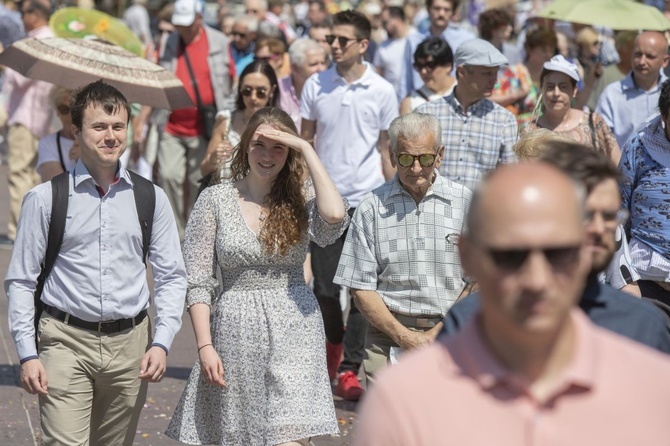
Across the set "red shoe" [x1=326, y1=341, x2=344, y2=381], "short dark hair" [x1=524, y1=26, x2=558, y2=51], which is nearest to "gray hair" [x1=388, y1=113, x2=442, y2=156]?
"red shoe" [x1=326, y1=341, x2=344, y2=381]

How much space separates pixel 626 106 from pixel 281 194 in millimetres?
4420

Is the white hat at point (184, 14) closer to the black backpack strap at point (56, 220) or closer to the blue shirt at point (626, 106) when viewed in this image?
the blue shirt at point (626, 106)

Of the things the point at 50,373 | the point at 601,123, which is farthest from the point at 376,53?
the point at 50,373

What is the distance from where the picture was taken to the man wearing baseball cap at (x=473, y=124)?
7.33 meters

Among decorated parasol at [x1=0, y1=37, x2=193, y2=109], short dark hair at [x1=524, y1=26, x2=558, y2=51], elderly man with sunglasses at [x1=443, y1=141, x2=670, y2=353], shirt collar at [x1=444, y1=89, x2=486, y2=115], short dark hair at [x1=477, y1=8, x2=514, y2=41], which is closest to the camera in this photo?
elderly man with sunglasses at [x1=443, y1=141, x2=670, y2=353]

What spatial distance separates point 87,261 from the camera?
4.84 meters

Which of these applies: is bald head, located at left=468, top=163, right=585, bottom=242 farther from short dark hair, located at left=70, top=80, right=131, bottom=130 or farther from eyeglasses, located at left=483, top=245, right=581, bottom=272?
short dark hair, located at left=70, top=80, right=131, bottom=130

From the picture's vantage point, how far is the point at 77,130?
5.00 metres

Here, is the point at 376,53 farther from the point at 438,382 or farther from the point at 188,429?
the point at 438,382

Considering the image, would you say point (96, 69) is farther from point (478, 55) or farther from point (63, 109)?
point (478, 55)

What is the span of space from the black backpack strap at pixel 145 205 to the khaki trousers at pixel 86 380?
37 centimetres

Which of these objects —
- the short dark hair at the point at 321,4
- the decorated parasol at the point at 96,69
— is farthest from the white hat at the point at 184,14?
the short dark hair at the point at 321,4

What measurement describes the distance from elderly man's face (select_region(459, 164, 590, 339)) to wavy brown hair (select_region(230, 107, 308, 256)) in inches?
127

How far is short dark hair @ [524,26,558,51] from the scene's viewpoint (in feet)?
35.7
